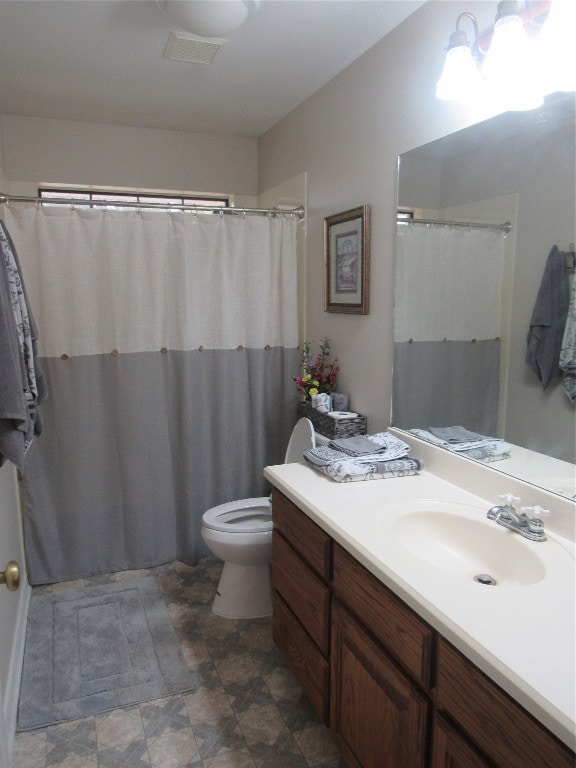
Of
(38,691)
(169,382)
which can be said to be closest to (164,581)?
(38,691)

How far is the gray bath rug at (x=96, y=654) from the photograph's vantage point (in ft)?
6.59

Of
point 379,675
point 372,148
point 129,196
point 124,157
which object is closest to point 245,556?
point 379,675

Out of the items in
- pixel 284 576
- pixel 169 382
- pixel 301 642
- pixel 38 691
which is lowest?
pixel 38 691

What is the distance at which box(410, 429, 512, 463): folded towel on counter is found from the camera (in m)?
1.70

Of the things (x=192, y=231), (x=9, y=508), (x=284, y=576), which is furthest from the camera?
(x=192, y=231)

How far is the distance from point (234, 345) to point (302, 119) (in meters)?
1.24

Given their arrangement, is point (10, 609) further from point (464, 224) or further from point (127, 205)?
point (464, 224)

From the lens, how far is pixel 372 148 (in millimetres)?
2271

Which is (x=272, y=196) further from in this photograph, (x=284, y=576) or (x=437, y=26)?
(x=284, y=576)

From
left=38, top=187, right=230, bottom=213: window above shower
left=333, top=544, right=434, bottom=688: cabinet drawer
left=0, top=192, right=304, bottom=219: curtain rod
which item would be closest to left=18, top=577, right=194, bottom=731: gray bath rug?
left=333, top=544, right=434, bottom=688: cabinet drawer

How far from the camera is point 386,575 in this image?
50.2 inches

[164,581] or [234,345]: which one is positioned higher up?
[234,345]

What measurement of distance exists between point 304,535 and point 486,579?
57cm

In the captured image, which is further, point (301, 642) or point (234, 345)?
point (234, 345)
